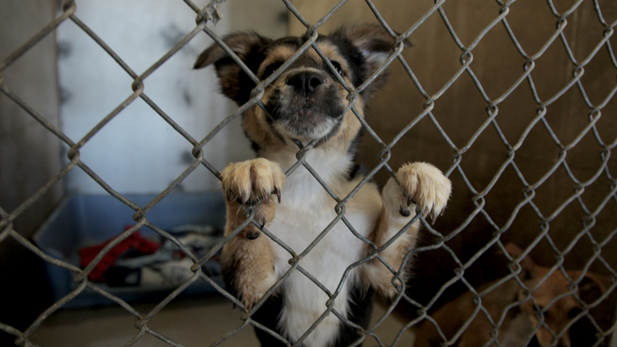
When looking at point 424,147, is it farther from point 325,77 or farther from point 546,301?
point 325,77

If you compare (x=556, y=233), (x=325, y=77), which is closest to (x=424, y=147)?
(x=556, y=233)

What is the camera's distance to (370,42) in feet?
7.63

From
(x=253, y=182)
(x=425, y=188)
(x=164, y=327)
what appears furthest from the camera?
(x=164, y=327)

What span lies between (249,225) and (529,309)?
192cm

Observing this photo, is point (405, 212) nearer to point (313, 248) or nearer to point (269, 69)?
point (313, 248)

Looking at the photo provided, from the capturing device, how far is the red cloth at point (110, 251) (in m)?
3.49

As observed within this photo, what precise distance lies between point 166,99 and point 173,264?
2.06 meters

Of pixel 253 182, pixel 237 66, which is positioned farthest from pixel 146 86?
pixel 253 182

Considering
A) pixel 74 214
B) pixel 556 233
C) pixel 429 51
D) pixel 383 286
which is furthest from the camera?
pixel 74 214

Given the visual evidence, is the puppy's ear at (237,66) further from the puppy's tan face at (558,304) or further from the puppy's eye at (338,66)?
the puppy's tan face at (558,304)

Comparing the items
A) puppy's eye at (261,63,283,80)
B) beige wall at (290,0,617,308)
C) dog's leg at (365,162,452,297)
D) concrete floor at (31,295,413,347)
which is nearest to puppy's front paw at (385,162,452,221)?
dog's leg at (365,162,452,297)

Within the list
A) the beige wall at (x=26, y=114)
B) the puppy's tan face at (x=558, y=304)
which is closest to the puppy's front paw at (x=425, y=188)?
the puppy's tan face at (x=558, y=304)

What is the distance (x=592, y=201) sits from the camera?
2.24 meters

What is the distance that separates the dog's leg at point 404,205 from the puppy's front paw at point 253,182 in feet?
1.86
